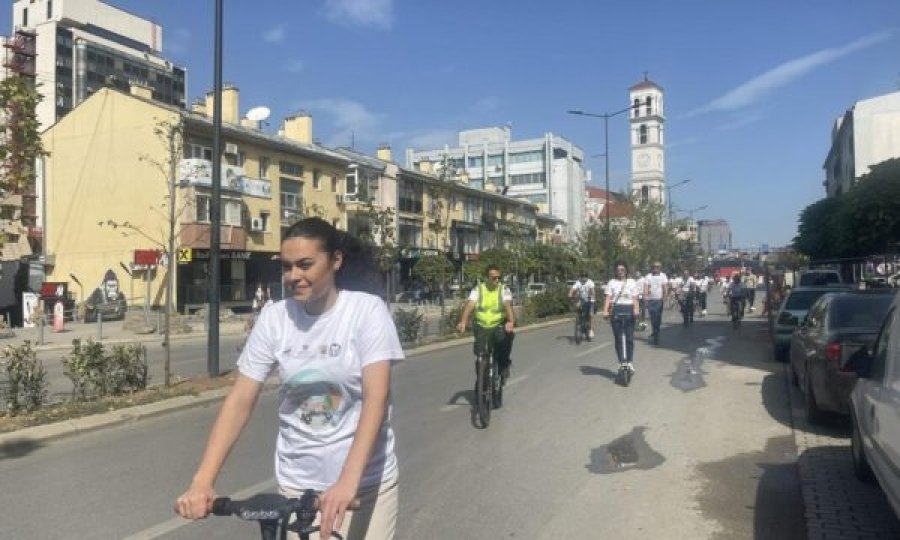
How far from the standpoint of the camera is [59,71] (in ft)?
300

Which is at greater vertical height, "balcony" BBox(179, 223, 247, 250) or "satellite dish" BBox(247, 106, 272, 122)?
"satellite dish" BBox(247, 106, 272, 122)

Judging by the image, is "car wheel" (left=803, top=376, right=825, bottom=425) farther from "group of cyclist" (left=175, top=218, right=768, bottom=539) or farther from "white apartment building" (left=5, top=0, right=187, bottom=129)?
"white apartment building" (left=5, top=0, right=187, bottom=129)

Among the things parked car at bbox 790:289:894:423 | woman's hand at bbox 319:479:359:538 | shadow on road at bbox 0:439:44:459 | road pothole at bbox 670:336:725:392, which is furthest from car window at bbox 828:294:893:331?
shadow on road at bbox 0:439:44:459

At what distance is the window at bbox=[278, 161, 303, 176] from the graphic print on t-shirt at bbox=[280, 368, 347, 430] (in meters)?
43.2

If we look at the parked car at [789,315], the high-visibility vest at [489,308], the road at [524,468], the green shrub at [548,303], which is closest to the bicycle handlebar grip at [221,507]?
the road at [524,468]

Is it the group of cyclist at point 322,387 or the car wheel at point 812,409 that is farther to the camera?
the car wheel at point 812,409

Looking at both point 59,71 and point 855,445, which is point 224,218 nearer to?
point 855,445

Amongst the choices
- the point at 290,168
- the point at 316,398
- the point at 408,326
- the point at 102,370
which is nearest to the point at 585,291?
the point at 408,326

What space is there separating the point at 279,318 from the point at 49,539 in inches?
134

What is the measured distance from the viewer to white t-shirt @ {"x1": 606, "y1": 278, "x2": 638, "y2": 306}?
38.4 feet

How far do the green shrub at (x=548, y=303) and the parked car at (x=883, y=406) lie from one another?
24029 mm

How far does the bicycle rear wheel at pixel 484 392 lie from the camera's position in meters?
8.42

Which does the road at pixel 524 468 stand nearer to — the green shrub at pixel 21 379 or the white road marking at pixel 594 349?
the green shrub at pixel 21 379

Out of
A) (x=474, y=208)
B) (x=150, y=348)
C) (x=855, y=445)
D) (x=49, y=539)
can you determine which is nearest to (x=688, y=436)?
(x=855, y=445)
